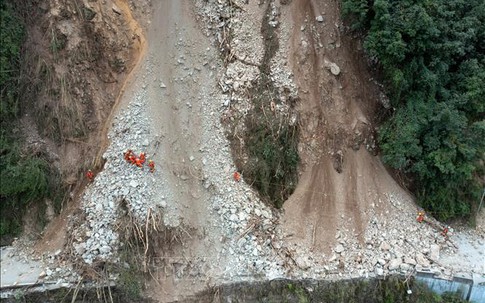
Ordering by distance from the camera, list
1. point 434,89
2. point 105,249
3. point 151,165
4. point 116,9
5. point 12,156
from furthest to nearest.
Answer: point 116,9
point 434,89
point 151,165
point 12,156
point 105,249

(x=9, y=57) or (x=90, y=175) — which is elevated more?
(x=9, y=57)

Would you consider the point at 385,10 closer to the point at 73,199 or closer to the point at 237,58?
the point at 237,58

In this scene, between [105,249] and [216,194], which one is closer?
[105,249]

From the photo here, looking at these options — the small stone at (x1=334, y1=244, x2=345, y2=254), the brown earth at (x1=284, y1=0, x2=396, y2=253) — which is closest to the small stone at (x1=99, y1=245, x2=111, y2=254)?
the brown earth at (x1=284, y1=0, x2=396, y2=253)

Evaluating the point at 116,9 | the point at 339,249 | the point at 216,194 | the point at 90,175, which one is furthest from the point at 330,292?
the point at 116,9

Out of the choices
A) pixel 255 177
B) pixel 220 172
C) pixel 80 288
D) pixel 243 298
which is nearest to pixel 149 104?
pixel 220 172

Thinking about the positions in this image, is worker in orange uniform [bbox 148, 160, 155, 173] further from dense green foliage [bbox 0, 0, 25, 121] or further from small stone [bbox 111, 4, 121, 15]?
small stone [bbox 111, 4, 121, 15]

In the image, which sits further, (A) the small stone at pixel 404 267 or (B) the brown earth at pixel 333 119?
(B) the brown earth at pixel 333 119

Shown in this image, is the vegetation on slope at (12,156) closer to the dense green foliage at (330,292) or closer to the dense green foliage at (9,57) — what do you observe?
the dense green foliage at (9,57)

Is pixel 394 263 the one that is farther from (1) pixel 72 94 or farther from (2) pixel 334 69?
(1) pixel 72 94

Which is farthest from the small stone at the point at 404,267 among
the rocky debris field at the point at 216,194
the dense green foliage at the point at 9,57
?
the dense green foliage at the point at 9,57
